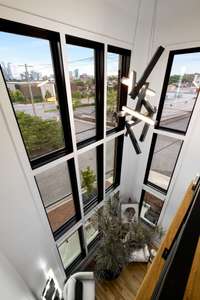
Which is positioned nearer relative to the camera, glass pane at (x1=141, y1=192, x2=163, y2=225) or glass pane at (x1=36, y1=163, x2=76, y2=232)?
→ glass pane at (x1=36, y1=163, x2=76, y2=232)

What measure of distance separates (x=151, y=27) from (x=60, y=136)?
8.43 feet

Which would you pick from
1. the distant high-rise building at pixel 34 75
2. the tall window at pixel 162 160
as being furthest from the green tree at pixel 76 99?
the tall window at pixel 162 160

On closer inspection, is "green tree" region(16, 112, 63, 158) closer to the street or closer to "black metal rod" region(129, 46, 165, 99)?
the street

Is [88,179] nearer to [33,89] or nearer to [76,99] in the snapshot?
[76,99]

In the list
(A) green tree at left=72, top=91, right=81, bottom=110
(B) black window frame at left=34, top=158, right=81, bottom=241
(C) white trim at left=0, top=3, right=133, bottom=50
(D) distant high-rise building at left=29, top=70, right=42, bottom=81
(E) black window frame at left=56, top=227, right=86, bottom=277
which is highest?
(C) white trim at left=0, top=3, right=133, bottom=50

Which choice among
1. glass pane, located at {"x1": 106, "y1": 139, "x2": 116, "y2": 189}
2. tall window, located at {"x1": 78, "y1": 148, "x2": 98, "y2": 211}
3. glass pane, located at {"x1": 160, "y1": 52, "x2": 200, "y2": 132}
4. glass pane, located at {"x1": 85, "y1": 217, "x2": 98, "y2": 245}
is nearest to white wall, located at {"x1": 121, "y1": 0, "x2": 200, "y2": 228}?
glass pane, located at {"x1": 160, "y1": 52, "x2": 200, "y2": 132}

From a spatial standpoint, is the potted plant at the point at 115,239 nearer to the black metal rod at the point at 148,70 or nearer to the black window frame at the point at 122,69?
the black window frame at the point at 122,69

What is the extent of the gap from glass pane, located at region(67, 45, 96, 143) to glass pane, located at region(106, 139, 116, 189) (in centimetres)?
78

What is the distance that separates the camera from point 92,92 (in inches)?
105

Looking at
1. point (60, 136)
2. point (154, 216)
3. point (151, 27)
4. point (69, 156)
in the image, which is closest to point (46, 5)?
point (60, 136)

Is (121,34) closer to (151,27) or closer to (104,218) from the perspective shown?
(151,27)

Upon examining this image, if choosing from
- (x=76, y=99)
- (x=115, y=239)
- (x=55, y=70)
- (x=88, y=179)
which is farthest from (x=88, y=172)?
(x=55, y=70)

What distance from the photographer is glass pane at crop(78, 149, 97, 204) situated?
3.11 metres

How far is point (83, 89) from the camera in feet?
8.23
